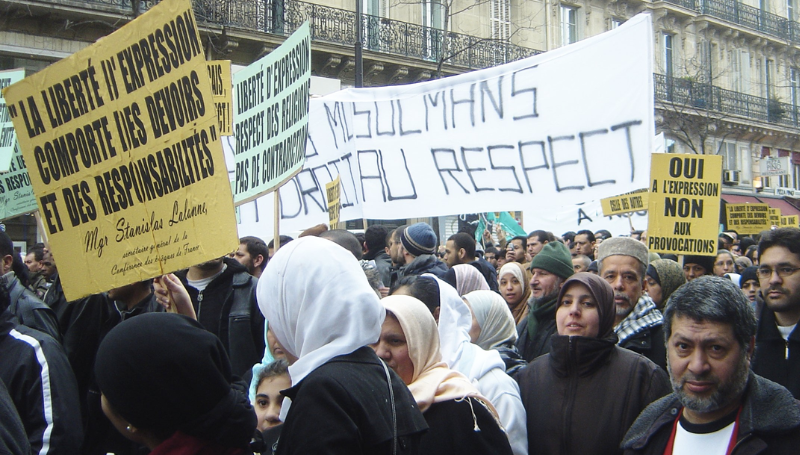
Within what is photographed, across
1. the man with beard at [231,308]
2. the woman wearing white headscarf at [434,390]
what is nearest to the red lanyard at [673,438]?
the woman wearing white headscarf at [434,390]

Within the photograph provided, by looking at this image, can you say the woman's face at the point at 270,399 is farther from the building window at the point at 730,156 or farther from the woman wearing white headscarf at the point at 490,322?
the building window at the point at 730,156

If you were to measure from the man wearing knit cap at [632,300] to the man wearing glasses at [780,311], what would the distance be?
0.45 m

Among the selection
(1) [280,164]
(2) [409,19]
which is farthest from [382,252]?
(2) [409,19]

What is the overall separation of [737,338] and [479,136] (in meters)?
3.54

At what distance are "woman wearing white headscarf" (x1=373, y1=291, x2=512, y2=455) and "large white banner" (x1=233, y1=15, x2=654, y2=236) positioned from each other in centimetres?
260

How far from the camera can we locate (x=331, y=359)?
1.97m

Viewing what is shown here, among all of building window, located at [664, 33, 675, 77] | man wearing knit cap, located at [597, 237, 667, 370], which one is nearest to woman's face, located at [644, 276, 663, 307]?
man wearing knit cap, located at [597, 237, 667, 370]

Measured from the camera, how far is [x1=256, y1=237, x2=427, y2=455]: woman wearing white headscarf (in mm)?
1831

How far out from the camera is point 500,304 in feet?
12.4

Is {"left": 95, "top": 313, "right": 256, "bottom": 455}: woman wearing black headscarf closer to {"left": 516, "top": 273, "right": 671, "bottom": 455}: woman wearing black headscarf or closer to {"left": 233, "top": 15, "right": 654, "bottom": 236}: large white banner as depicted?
{"left": 516, "top": 273, "right": 671, "bottom": 455}: woman wearing black headscarf

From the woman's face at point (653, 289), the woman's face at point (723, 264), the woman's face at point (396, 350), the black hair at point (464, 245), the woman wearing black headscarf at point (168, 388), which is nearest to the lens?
the woman wearing black headscarf at point (168, 388)

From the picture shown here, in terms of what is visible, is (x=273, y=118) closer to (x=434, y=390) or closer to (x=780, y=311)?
(x=434, y=390)

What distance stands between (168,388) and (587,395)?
173 cm

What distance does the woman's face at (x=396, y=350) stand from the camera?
2.61 meters
